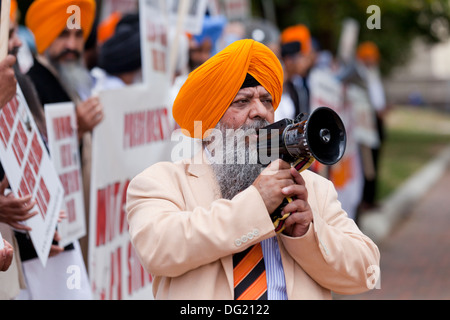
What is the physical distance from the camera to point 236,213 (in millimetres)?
2459

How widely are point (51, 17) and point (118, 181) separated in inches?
43.0

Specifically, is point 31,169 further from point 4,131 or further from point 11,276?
point 11,276

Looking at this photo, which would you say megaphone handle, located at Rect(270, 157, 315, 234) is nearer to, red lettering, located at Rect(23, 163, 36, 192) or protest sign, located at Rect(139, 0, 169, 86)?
red lettering, located at Rect(23, 163, 36, 192)

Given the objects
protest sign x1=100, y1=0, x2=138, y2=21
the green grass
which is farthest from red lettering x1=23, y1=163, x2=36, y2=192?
the green grass

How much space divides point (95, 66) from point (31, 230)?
337 centimetres

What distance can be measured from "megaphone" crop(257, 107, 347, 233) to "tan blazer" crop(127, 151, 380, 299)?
4.8 inches

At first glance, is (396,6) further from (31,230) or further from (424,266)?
(31,230)

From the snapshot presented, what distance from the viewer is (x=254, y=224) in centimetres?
245

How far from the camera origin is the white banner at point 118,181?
4684mm

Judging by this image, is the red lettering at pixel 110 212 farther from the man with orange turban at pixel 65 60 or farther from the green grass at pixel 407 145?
the green grass at pixel 407 145

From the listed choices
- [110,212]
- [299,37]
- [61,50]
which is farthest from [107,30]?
[110,212]

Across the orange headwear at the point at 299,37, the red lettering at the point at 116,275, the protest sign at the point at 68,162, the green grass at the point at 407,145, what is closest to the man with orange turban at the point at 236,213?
the protest sign at the point at 68,162

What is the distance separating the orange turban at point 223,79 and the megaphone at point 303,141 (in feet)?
0.66
